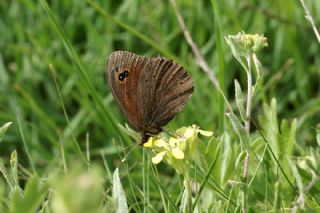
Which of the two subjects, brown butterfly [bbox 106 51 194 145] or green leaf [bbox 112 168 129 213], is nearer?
green leaf [bbox 112 168 129 213]

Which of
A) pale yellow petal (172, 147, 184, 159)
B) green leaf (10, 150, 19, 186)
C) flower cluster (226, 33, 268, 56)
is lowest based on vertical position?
pale yellow petal (172, 147, 184, 159)

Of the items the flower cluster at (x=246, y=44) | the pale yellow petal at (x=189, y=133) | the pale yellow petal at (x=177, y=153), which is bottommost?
the pale yellow petal at (x=177, y=153)

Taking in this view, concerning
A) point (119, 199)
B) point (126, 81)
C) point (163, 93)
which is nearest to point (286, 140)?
point (163, 93)

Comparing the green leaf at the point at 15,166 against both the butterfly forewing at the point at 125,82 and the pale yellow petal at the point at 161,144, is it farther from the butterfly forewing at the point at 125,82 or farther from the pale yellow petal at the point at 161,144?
the butterfly forewing at the point at 125,82

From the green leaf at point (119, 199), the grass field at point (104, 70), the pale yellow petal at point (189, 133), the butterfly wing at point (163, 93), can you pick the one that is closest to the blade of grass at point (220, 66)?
the butterfly wing at point (163, 93)

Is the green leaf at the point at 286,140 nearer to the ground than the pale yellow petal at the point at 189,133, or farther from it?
nearer to the ground

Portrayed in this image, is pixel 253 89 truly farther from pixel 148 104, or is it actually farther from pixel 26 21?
pixel 26 21

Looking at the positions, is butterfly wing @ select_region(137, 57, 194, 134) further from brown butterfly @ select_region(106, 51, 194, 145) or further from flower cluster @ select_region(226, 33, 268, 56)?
flower cluster @ select_region(226, 33, 268, 56)

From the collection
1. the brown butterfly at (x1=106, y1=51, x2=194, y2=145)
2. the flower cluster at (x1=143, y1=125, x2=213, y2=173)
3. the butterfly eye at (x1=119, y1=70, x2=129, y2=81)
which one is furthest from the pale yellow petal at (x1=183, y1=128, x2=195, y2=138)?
the butterfly eye at (x1=119, y1=70, x2=129, y2=81)

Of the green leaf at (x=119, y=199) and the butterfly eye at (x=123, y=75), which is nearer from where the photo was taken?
the green leaf at (x=119, y=199)
